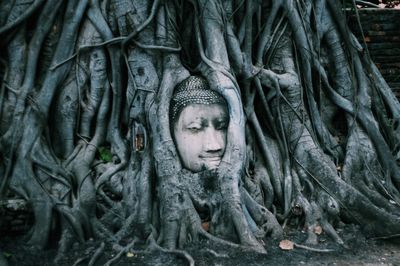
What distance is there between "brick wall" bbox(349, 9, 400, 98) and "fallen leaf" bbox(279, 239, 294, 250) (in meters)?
3.58

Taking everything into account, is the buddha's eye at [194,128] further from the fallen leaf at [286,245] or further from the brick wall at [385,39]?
the brick wall at [385,39]

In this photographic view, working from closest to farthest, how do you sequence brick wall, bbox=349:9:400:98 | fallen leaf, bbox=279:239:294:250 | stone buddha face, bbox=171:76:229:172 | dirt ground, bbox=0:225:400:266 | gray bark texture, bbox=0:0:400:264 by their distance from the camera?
dirt ground, bbox=0:225:400:266 → fallen leaf, bbox=279:239:294:250 → gray bark texture, bbox=0:0:400:264 → stone buddha face, bbox=171:76:229:172 → brick wall, bbox=349:9:400:98

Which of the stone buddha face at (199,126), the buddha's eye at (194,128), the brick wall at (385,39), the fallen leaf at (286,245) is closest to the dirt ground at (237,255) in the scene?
the fallen leaf at (286,245)

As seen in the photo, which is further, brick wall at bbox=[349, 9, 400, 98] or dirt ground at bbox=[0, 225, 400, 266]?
brick wall at bbox=[349, 9, 400, 98]

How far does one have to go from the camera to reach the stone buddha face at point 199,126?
13.6 ft

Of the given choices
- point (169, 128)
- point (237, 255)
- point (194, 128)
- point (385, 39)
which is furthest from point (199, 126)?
point (385, 39)

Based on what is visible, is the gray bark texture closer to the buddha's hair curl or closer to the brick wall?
the buddha's hair curl

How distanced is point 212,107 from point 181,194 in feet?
2.40

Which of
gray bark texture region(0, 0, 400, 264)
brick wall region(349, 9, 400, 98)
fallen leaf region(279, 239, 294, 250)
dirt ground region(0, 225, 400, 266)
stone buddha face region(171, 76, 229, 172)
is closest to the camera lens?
dirt ground region(0, 225, 400, 266)

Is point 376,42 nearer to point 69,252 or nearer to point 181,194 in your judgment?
point 181,194

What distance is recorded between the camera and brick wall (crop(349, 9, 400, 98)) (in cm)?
669

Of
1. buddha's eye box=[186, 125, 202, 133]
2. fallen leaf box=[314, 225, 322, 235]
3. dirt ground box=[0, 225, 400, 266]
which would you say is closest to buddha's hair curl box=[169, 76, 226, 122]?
buddha's eye box=[186, 125, 202, 133]

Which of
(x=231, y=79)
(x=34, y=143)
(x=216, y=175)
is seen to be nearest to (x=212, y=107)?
(x=231, y=79)

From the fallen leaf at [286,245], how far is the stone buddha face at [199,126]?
0.73 metres
